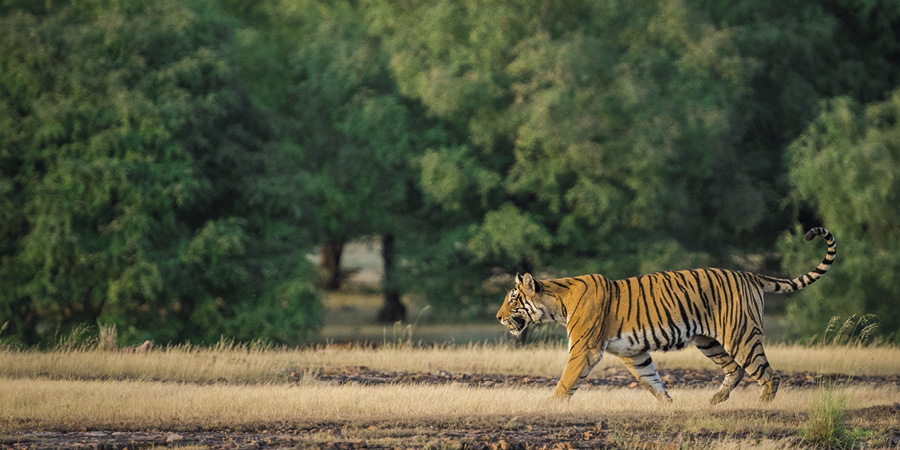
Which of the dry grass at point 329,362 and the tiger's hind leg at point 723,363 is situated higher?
the tiger's hind leg at point 723,363

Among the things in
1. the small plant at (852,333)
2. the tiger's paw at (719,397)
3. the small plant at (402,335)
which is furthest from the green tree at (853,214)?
the tiger's paw at (719,397)

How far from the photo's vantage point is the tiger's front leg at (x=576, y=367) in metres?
13.2

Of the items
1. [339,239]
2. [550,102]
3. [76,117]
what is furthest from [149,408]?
[339,239]

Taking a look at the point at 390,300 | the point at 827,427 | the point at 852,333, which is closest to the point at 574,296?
the point at 827,427

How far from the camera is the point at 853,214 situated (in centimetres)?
2964

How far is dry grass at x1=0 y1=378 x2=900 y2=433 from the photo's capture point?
11.8m

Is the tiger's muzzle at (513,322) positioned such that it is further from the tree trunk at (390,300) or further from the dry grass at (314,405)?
the tree trunk at (390,300)

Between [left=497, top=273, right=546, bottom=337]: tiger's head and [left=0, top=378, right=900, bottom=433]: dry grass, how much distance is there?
35.4 inches

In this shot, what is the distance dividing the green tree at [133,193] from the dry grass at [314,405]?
478 inches

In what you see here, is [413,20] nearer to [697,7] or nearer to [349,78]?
[349,78]

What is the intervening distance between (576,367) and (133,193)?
16.0 m

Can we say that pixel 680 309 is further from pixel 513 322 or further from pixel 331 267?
pixel 331 267

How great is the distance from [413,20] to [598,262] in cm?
944

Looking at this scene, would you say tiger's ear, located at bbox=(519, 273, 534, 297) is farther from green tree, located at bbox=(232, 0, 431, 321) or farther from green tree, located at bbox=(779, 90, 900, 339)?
green tree, located at bbox=(232, 0, 431, 321)
